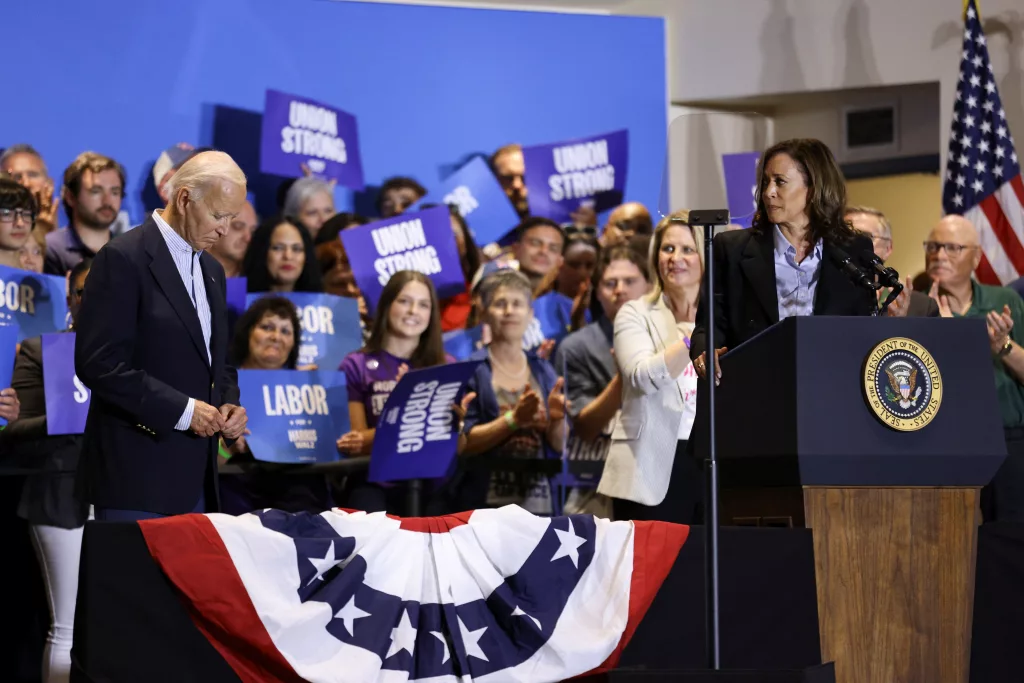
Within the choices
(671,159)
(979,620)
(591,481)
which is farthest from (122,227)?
(979,620)

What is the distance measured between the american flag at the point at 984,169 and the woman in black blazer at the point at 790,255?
309 centimetres

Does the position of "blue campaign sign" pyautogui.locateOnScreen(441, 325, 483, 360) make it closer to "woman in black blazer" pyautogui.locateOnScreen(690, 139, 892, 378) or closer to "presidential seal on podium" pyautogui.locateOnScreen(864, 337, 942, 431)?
"woman in black blazer" pyautogui.locateOnScreen(690, 139, 892, 378)

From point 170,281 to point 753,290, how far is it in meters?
1.40

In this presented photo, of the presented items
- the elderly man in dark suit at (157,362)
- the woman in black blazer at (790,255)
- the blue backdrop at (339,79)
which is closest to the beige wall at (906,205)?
the blue backdrop at (339,79)

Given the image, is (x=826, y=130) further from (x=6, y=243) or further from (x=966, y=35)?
(x=6, y=243)

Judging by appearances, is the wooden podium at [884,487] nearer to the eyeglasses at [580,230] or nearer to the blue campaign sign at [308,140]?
the eyeglasses at [580,230]

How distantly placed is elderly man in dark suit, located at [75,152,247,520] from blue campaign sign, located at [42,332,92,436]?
45.9 inches

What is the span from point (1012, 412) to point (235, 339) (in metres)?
2.96

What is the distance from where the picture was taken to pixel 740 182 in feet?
15.4

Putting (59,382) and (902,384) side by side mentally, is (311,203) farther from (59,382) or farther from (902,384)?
(902,384)

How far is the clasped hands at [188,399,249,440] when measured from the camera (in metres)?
2.78

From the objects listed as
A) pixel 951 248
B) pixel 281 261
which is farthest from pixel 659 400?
pixel 281 261

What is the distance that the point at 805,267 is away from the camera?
10.3 feet

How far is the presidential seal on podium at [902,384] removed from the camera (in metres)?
2.74
